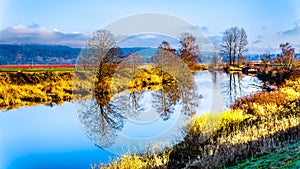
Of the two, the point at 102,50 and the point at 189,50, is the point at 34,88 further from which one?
the point at 189,50

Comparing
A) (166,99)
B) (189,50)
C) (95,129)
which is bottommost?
(95,129)

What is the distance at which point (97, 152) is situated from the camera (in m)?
9.39

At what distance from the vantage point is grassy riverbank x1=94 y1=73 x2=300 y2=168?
225 inches

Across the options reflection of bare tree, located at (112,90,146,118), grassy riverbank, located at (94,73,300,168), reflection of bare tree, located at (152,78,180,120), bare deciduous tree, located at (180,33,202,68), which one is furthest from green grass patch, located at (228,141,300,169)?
bare deciduous tree, located at (180,33,202,68)

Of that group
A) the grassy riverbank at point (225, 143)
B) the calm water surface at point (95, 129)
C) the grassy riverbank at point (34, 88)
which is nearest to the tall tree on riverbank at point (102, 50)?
the calm water surface at point (95, 129)

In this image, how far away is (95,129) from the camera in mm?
10773

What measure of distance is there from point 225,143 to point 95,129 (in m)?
5.06

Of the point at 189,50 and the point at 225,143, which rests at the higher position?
the point at 189,50

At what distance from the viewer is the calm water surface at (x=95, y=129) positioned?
9.07 metres

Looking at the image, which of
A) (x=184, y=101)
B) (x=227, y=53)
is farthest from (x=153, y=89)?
(x=227, y=53)

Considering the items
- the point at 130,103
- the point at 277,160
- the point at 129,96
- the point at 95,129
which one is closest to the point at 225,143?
the point at 277,160

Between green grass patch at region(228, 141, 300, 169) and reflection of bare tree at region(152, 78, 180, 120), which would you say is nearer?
green grass patch at region(228, 141, 300, 169)

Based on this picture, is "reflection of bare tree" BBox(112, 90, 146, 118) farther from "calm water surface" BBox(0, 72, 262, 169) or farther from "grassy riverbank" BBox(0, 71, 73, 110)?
"grassy riverbank" BBox(0, 71, 73, 110)

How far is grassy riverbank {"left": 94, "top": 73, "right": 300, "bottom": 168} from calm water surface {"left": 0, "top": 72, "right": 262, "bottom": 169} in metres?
0.64
